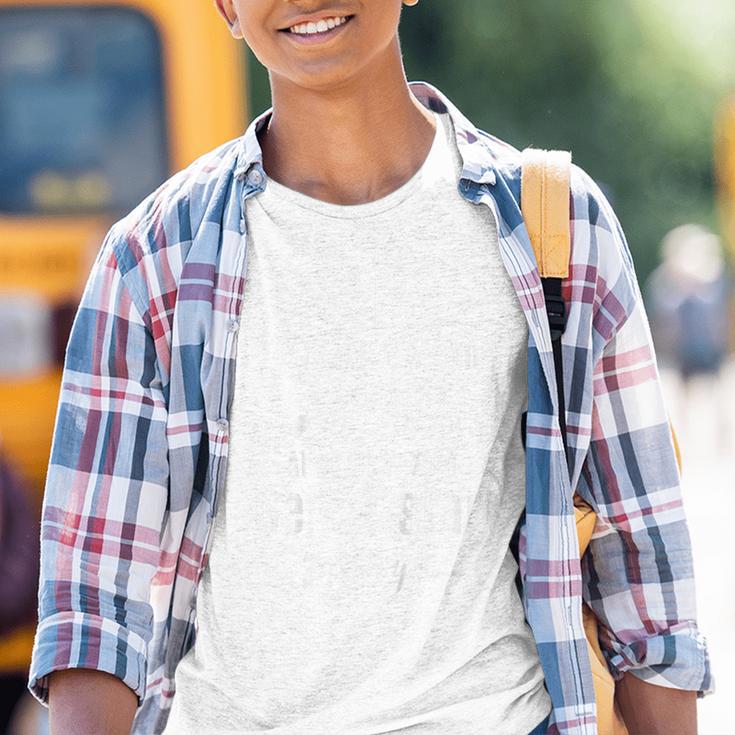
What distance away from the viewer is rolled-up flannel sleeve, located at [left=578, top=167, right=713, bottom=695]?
224cm

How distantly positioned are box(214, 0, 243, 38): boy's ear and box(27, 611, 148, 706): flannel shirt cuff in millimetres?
801

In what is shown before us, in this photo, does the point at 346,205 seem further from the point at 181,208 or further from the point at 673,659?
the point at 673,659

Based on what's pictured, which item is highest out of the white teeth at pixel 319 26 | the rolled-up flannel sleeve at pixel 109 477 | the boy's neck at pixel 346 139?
the white teeth at pixel 319 26

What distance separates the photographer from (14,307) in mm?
5941

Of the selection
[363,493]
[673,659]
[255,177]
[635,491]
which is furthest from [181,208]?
[673,659]

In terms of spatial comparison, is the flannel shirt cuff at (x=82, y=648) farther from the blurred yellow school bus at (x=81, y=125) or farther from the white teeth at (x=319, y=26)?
the blurred yellow school bus at (x=81, y=125)

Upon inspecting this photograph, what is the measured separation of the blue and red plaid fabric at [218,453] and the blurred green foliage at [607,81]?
1914 cm

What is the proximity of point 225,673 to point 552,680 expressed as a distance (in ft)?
1.37

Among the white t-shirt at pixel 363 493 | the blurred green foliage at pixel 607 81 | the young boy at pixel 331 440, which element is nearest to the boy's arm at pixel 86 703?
the young boy at pixel 331 440

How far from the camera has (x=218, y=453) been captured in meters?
2.12

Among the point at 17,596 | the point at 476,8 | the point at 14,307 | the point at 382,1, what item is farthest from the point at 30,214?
the point at 476,8

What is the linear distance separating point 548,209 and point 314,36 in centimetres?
37

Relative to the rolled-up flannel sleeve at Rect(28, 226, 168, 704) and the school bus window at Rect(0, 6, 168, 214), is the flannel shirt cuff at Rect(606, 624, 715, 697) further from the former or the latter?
the school bus window at Rect(0, 6, 168, 214)

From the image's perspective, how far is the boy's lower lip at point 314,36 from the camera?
7.07 ft
